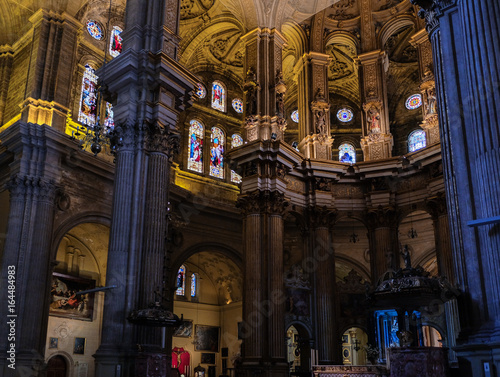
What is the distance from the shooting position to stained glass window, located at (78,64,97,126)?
2512 cm

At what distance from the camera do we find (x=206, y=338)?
31.8 meters

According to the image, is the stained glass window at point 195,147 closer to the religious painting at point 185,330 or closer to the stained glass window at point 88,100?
the stained glass window at point 88,100

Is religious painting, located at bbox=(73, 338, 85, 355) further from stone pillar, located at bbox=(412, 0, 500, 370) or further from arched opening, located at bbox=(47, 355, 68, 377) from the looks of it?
stone pillar, located at bbox=(412, 0, 500, 370)

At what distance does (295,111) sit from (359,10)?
870 centimetres

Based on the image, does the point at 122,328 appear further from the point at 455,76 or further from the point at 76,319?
the point at 76,319

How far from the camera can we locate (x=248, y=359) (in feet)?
65.7

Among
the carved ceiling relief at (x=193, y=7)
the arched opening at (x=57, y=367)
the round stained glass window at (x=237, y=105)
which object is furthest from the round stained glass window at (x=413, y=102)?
the arched opening at (x=57, y=367)

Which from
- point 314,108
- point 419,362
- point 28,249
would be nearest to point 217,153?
point 314,108

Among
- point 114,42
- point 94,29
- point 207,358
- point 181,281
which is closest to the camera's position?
point 94,29

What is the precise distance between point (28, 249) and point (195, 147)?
12.5m

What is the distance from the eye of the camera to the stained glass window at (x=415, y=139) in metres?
30.5

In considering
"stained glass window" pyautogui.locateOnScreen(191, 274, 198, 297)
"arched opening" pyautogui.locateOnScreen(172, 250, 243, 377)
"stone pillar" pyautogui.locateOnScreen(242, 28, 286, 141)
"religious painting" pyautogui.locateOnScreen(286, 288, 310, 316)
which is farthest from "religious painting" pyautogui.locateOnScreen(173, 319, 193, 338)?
"stone pillar" pyautogui.locateOnScreen(242, 28, 286, 141)

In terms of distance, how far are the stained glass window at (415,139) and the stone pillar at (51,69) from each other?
61.1ft

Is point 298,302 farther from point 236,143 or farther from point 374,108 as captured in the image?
point 236,143
